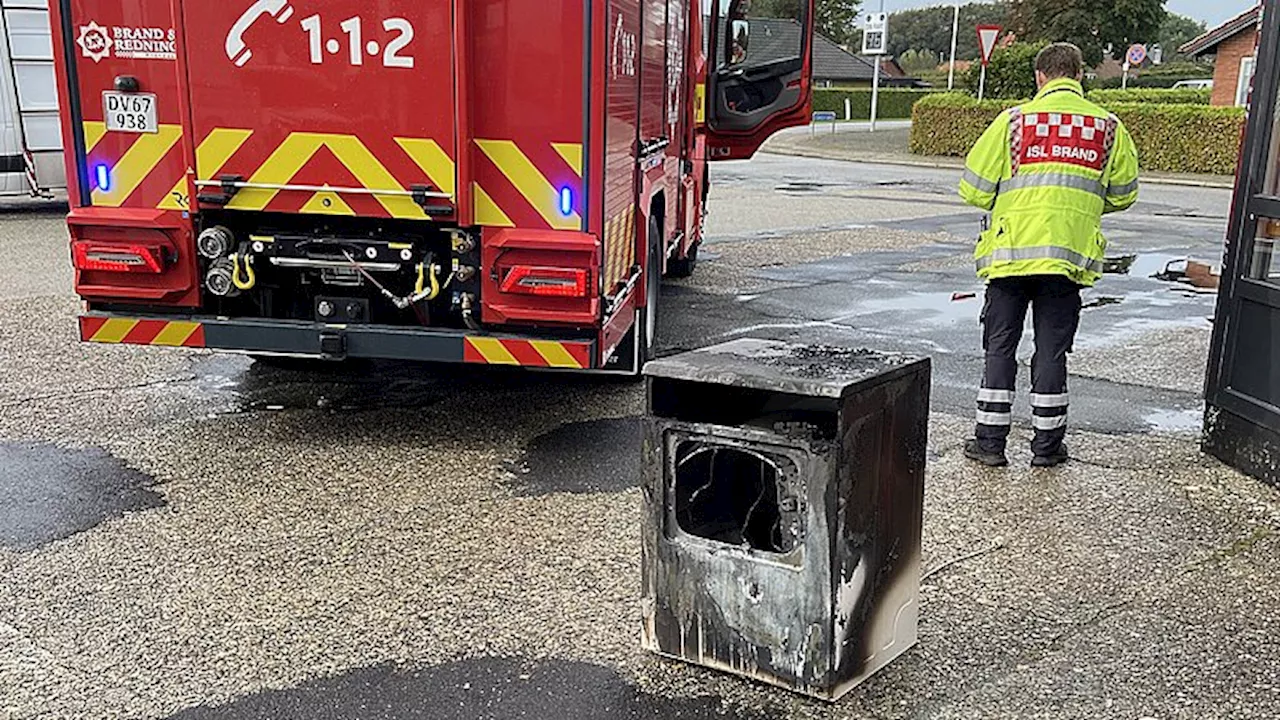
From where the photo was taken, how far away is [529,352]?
210 inches

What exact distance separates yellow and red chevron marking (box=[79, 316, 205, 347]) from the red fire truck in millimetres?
10

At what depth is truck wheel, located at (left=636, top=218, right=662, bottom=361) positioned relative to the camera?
679cm

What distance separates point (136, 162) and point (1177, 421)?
17.5 ft

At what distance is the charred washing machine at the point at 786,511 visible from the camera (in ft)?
10.7

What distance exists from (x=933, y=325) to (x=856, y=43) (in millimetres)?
89071

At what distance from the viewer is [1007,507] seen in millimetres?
4926

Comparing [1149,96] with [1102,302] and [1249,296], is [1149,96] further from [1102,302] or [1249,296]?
[1249,296]

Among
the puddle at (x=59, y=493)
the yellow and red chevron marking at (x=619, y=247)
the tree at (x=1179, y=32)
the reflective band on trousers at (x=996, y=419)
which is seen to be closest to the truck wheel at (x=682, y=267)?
the yellow and red chevron marking at (x=619, y=247)

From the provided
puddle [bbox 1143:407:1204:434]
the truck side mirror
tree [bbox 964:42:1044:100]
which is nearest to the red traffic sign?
tree [bbox 964:42:1044:100]

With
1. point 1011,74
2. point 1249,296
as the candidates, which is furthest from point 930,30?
point 1249,296

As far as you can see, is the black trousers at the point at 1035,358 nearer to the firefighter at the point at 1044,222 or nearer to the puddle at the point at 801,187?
the firefighter at the point at 1044,222

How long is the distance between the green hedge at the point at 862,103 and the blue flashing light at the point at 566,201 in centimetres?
5337

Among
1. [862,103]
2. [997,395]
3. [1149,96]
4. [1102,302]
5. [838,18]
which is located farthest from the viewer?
[838,18]

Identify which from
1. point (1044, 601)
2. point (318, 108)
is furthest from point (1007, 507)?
point (318, 108)
